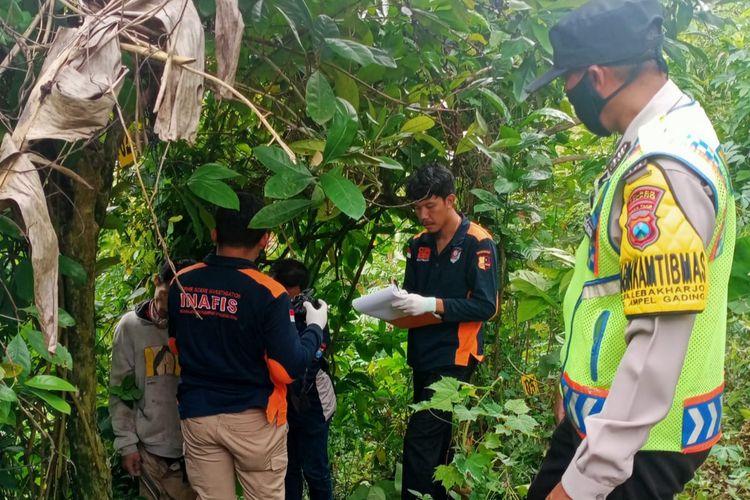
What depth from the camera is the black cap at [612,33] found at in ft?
4.84

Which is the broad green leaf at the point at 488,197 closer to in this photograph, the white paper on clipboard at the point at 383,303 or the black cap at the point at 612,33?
the white paper on clipboard at the point at 383,303

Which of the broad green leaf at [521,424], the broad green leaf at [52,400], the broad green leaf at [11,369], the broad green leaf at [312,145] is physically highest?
the broad green leaf at [312,145]

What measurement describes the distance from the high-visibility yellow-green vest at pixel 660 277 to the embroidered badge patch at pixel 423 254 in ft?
5.73

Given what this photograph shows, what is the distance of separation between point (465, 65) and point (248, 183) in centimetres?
115

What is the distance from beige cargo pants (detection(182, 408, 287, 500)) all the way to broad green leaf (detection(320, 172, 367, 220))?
1077 millimetres

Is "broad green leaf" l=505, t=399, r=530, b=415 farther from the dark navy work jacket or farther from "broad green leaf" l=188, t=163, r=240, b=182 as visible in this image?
"broad green leaf" l=188, t=163, r=240, b=182

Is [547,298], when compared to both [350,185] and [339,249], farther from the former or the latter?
[339,249]

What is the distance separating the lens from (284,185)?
1896 mm

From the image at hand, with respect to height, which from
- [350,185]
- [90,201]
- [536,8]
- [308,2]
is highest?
[536,8]

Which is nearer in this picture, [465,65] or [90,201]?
[90,201]

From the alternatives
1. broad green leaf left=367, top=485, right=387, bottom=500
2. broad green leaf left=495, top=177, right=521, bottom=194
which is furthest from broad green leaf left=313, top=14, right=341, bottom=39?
broad green leaf left=367, top=485, right=387, bottom=500

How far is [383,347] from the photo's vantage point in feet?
12.6

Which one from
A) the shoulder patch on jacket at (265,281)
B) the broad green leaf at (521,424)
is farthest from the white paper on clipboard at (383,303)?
the broad green leaf at (521,424)

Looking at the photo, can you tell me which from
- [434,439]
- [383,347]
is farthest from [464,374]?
[383,347]
